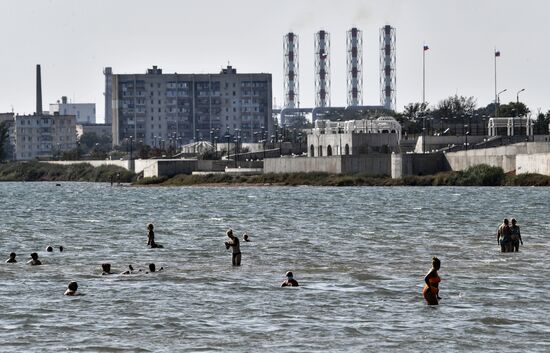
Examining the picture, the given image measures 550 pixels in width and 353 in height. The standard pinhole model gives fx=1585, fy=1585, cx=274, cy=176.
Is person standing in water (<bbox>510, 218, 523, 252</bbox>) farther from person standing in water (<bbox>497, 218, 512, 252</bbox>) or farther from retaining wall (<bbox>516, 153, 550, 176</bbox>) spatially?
retaining wall (<bbox>516, 153, 550, 176</bbox>)

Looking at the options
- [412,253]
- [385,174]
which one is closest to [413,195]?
[385,174]

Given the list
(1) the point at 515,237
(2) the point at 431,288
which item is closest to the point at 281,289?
(2) the point at 431,288

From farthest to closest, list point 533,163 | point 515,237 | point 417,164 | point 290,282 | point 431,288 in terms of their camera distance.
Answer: point 417,164
point 533,163
point 515,237
point 290,282
point 431,288

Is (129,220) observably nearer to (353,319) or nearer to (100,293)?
(100,293)

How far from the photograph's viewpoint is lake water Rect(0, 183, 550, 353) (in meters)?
46.8

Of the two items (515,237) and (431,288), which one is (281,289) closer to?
(431,288)

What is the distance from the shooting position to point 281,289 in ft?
193

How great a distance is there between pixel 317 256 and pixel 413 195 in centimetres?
8755

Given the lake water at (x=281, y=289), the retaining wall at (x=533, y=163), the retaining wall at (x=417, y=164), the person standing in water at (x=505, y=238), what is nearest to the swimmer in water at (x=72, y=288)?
the lake water at (x=281, y=289)

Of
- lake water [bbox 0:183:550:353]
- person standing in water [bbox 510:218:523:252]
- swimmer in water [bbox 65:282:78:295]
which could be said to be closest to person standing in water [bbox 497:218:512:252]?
person standing in water [bbox 510:218:523:252]

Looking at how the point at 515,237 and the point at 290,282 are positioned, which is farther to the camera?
the point at 515,237

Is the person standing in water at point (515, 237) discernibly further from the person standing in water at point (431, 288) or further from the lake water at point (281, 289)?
the person standing in water at point (431, 288)

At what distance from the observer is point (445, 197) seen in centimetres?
15425

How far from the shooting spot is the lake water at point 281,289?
46844 millimetres
